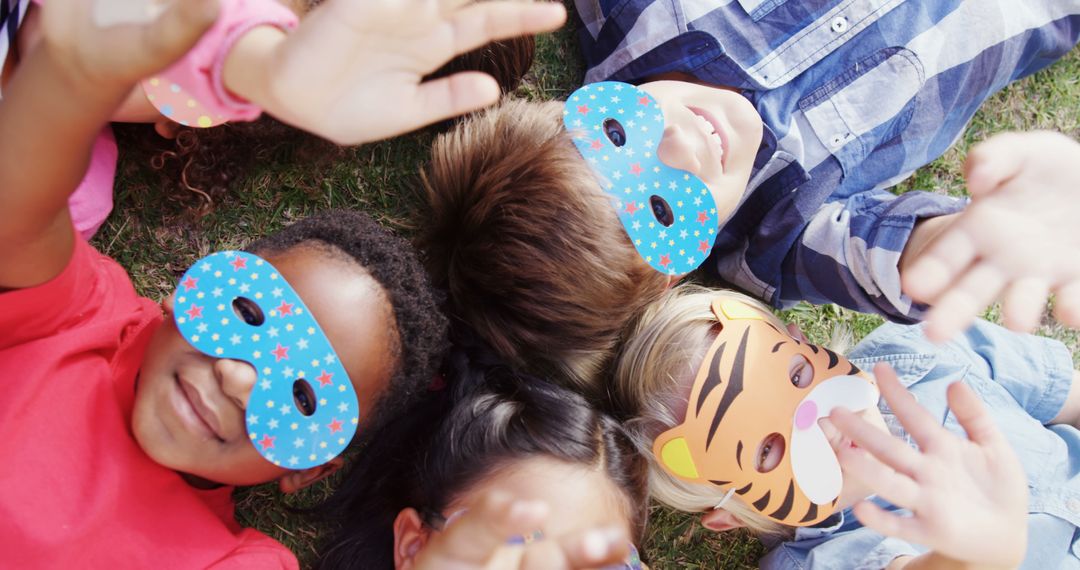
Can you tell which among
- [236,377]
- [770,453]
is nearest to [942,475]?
[770,453]

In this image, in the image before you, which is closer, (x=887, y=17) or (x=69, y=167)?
(x=69, y=167)

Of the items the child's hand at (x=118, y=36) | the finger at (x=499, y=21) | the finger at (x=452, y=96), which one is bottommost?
the finger at (x=452, y=96)

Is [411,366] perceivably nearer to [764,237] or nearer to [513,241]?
[513,241]

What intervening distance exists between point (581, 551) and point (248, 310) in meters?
0.57

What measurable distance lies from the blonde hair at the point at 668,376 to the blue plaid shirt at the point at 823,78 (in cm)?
18

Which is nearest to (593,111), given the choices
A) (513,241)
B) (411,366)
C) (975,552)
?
(513,241)

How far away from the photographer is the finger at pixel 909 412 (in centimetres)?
94

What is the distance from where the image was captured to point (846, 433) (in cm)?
98

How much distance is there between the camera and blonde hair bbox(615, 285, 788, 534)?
1.29m

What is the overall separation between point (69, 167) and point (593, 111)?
73 centimetres

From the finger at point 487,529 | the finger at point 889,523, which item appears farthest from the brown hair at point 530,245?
the finger at point 889,523

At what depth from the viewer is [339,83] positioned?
75 centimetres

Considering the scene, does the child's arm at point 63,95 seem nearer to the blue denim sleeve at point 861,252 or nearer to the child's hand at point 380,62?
the child's hand at point 380,62

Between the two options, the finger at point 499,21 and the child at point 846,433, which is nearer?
the finger at point 499,21
